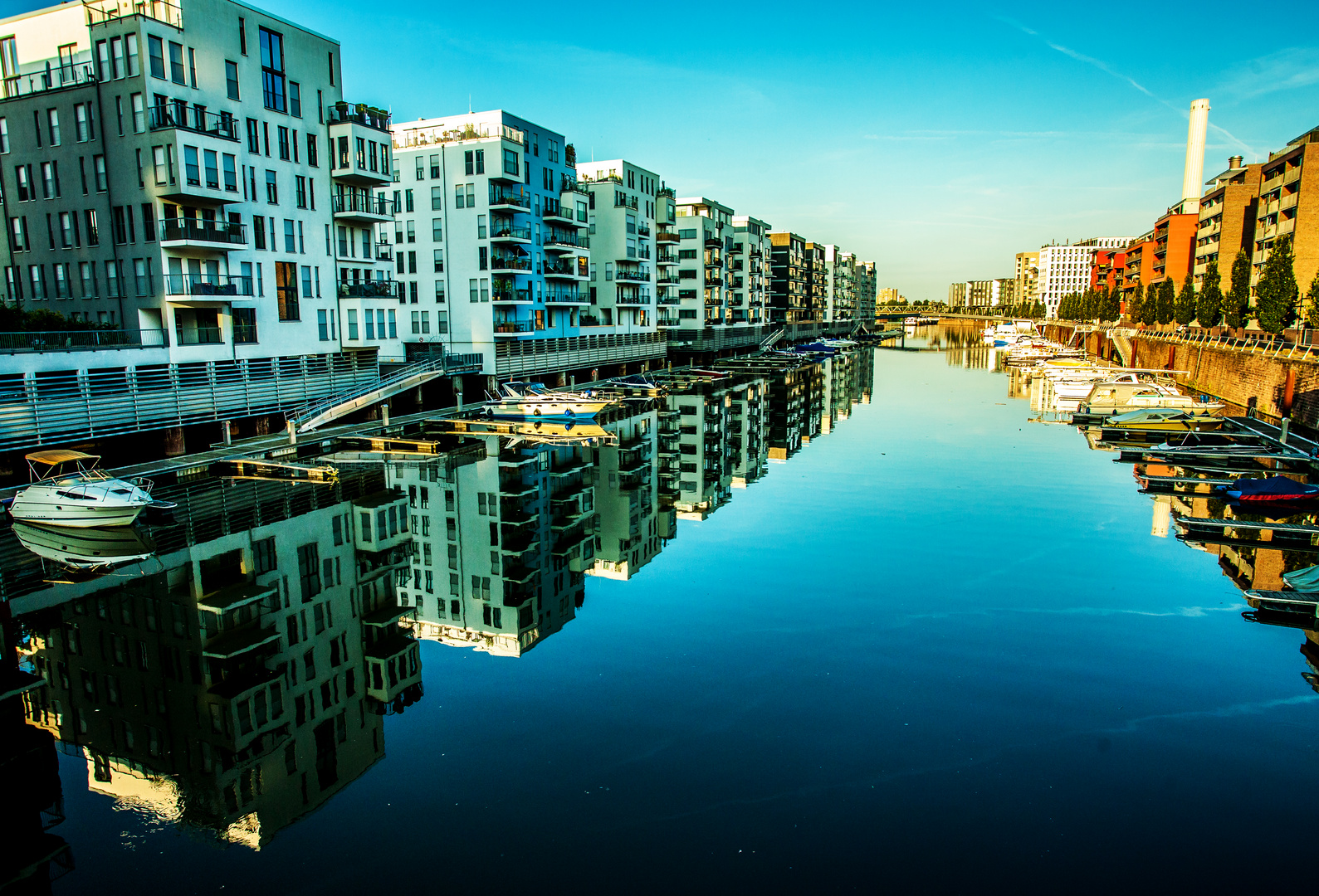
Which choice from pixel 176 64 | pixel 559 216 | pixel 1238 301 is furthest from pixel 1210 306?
pixel 176 64

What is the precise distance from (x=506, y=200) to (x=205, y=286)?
86.4 ft

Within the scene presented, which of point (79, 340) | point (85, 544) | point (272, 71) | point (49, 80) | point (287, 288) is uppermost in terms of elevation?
point (272, 71)

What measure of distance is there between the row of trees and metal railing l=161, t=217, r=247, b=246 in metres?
67.6

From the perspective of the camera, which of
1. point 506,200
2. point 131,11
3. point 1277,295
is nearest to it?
point 131,11

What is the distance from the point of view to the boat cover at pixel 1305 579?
766 inches

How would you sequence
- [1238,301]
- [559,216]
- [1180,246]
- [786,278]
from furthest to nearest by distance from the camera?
1. [786,278]
2. [1180,246]
3. [1238,301]
4. [559,216]

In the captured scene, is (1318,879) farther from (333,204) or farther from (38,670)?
(333,204)

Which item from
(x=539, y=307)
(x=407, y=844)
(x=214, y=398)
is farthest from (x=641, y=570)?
(x=539, y=307)

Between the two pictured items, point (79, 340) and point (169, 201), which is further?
point (169, 201)

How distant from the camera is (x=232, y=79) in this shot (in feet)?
138

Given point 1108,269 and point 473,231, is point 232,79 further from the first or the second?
point 1108,269

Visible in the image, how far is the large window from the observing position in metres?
44.1

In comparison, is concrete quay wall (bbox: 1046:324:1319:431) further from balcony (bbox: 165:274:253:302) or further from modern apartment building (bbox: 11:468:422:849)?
balcony (bbox: 165:274:253:302)

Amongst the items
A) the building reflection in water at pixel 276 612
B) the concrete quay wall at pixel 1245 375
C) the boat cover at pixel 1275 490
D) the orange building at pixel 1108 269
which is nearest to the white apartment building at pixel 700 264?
the concrete quay wall at pixel 1245 375
